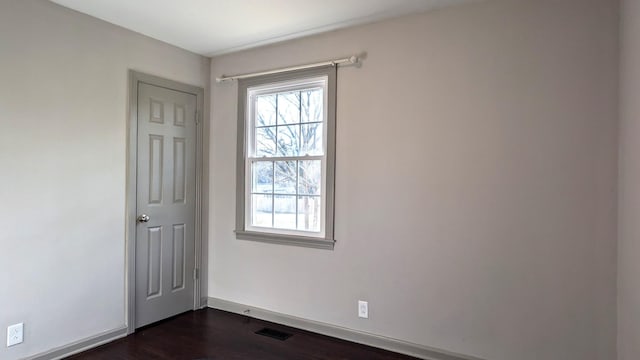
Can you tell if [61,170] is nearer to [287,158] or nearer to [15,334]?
[15,334]

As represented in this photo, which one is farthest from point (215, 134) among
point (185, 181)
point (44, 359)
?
point (44, 359)

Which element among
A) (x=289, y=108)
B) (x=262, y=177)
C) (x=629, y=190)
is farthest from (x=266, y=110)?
(x=629, y=190)

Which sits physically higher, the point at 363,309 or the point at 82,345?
the point at 363,309

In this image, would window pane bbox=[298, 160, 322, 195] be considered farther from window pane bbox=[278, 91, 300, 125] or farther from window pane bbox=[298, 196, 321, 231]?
window pane bbox=[278, 91, 300, 125]

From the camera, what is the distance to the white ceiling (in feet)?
8.87

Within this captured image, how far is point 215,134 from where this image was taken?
3887 mm

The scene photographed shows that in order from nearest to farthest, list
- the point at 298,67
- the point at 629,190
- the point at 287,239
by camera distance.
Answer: the point at 629,190
the point at 298,67
the point at 287,239

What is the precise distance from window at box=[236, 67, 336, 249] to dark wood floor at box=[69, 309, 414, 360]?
0.76 metres

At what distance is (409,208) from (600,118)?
4.20 ft

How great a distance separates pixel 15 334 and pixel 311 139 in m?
2.47

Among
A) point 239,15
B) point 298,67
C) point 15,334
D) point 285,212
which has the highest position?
point 239,15

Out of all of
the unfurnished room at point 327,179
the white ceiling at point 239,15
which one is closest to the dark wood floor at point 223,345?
the unfurnished room at point 327,179

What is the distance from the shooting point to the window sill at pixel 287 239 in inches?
128

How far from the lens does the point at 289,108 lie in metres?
3.51
